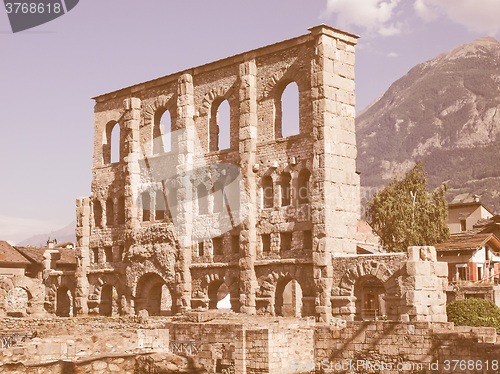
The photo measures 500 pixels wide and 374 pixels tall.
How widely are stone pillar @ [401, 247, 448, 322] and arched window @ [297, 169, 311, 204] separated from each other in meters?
6.00

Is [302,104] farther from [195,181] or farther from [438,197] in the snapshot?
[438,197]

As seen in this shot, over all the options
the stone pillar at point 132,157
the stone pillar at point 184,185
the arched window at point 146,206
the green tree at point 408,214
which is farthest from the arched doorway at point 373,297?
the stone pillar at point 132,157

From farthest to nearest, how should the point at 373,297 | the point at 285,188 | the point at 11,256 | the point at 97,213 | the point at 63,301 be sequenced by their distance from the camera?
the point at 11,256
the point at 373,297
the point at 63,301
the point at 97,213
the point at 285,188

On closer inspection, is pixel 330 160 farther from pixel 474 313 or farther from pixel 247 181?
pixel 474 313

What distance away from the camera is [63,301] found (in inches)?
1719

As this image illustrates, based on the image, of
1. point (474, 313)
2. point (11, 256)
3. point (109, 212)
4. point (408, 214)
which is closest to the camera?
point (474, 313)

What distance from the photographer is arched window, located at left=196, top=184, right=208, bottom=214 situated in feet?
120

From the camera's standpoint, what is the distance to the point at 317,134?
3209 centimetres

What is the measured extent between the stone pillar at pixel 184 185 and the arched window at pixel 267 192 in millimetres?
4146

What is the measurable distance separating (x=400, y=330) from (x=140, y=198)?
780 inches

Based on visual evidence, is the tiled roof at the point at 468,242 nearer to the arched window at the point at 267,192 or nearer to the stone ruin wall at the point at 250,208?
the stone ruin wall at the point at 250,208

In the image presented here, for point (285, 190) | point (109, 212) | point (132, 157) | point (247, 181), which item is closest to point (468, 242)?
point (285, 190)

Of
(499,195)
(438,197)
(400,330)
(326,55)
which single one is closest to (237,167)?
(326,55)

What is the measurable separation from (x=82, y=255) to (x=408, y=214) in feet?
64.6
